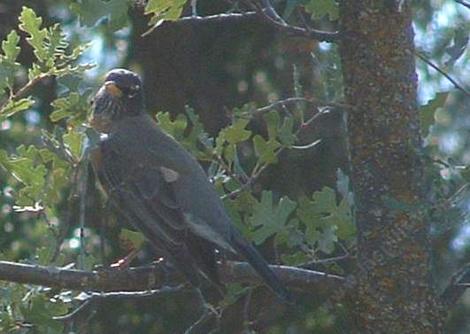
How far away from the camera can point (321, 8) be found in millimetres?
2980

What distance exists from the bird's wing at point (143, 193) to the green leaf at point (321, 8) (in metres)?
0.68

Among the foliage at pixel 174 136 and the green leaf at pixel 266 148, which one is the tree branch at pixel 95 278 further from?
the green leaf at pixel 266 148

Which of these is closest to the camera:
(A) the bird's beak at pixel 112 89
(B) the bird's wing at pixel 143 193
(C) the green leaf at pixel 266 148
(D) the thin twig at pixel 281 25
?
(D) the thin twig at pixel 281 25

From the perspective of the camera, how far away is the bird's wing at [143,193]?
3451 millimetres

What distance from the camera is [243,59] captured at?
596 centimetres

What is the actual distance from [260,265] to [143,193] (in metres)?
0.67

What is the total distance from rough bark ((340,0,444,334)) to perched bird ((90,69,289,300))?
207 mm

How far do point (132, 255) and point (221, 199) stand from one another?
0.30m

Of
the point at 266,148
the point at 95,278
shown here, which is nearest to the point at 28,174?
the point at 95,278

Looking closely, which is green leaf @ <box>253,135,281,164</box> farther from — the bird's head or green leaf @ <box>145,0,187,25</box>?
the bird's head

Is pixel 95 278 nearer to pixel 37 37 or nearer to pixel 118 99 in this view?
pixel 37 37

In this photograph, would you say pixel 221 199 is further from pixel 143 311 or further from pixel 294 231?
pixel 143 311

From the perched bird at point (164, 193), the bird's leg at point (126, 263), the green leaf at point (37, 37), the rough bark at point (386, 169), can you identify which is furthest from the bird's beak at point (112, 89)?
the rough bark at point (386, 169)

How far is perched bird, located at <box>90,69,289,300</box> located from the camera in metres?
3.28
